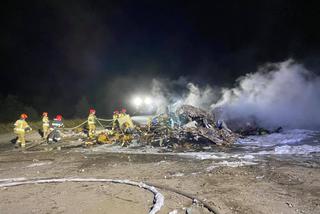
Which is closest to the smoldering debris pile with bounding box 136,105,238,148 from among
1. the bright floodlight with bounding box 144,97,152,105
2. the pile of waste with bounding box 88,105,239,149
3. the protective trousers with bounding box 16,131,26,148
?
the pile of waste with bounding box 88,105,239,149

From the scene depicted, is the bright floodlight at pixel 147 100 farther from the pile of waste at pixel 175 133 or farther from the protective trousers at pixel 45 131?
the protective trousers at pixel 45 131

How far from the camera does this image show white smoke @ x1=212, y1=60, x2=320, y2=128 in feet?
71.1

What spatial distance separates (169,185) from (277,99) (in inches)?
666

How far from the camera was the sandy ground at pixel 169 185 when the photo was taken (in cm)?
645

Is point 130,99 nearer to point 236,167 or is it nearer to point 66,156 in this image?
point 66,156

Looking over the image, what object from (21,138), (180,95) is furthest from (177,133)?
(180,95)

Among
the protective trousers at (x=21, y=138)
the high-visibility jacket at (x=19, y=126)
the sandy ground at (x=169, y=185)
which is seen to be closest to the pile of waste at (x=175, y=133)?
the protective trousers at (x=21, y=138)

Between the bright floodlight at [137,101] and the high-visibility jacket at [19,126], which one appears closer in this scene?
the high-visibility jacket at [19,126]

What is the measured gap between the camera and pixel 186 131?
16.5 metres

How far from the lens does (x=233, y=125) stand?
69.1ft

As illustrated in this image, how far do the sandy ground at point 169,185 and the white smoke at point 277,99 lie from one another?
10667 millimetres

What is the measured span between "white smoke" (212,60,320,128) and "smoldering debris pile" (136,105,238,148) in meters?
3.82

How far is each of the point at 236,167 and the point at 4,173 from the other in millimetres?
7710

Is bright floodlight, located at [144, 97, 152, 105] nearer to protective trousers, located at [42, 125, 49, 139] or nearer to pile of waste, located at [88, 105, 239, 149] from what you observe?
pile of waste, located at [88, 105, 239, 149]
